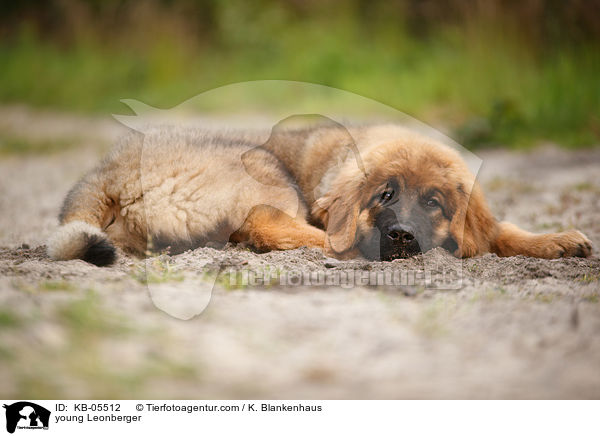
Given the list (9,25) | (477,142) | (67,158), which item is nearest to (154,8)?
(9,25)

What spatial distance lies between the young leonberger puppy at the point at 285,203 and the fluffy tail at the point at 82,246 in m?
0.10

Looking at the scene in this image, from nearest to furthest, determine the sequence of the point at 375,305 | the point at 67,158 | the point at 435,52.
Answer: the point at 375,305
the point at 67,158
the point at 435,52

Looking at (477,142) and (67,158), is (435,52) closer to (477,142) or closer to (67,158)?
(477,142)

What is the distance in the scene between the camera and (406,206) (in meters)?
3.41

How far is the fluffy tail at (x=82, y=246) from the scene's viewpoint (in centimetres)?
295

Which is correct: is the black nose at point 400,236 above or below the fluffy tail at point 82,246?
above

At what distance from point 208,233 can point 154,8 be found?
35.0ft

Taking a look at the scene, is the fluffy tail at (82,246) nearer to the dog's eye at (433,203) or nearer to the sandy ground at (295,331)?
the sandy ground at (295,331)
